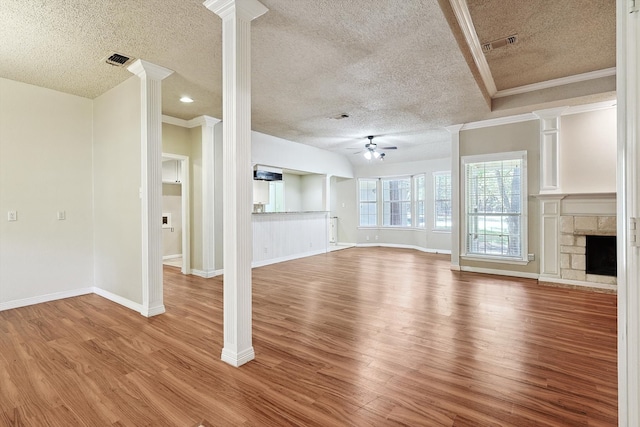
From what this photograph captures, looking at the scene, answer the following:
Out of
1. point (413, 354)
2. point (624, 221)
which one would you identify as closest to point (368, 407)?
point (413, 354)

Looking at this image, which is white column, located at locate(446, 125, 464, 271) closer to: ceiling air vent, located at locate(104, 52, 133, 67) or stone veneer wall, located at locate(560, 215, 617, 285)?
stone veneer wall, located at locate(560, 215, 617, 285)

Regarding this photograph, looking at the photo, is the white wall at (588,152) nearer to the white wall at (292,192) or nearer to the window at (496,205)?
the window at (496,205)

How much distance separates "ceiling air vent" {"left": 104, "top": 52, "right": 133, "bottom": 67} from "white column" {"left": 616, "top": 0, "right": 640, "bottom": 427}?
393 cm

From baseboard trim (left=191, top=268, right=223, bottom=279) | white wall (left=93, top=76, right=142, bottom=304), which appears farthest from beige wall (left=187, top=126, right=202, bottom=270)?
white wall (left=93, top=76, right=142, bottom=304)

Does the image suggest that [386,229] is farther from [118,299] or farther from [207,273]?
[118,299]

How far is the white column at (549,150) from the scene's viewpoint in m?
4.92

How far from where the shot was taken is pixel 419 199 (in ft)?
29.5

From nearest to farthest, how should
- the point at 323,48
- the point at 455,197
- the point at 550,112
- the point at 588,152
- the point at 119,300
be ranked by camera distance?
1. the point at 323,48
2. the point at 119,300
3. the point at 588,152
4. the point at 550,112
5. the point at 455,197

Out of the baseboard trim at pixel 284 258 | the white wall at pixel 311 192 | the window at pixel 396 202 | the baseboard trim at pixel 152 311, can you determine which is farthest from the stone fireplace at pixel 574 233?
the white wall at pixel 311 192

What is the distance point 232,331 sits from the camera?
2359mm

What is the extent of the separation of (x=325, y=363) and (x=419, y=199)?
294 inches

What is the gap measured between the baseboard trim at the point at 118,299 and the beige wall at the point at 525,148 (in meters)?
5.76

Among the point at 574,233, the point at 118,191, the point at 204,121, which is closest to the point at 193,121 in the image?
the point at 204,121

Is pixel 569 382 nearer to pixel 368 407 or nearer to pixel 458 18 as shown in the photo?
pixel 368 407
